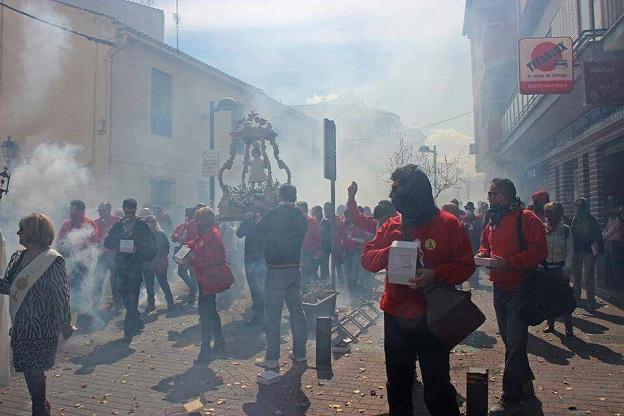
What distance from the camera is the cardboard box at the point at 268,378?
512cm

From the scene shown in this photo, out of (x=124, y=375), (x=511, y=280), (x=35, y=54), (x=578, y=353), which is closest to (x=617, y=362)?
(x=578, y=353)

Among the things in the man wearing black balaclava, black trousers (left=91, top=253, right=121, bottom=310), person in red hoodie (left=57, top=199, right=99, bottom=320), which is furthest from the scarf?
black trousers (left=91, top=253, right=121, bottom=310)

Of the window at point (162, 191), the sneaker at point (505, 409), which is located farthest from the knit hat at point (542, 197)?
Result: the window at point (162, 191)

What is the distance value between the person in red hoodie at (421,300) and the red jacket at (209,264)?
3.24 meters

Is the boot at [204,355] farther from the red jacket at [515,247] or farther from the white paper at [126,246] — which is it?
the red jacket at [515,247]

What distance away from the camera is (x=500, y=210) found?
4.36 metres

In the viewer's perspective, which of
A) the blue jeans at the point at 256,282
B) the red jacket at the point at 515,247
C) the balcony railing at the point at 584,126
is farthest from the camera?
the balcony railing at the point at 584,126

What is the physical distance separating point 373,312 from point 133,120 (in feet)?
38.2

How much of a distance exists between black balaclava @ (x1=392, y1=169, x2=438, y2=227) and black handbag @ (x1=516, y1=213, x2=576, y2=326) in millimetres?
1487

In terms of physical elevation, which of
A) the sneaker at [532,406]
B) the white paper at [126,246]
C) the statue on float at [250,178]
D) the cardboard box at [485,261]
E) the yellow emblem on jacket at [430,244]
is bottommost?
the sneaker at [532,406]

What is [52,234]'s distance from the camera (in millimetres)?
4062

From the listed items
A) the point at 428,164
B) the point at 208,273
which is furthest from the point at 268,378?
the point at 428,164

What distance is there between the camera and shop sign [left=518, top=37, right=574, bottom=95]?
30.3 ft

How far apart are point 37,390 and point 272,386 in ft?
6.91
